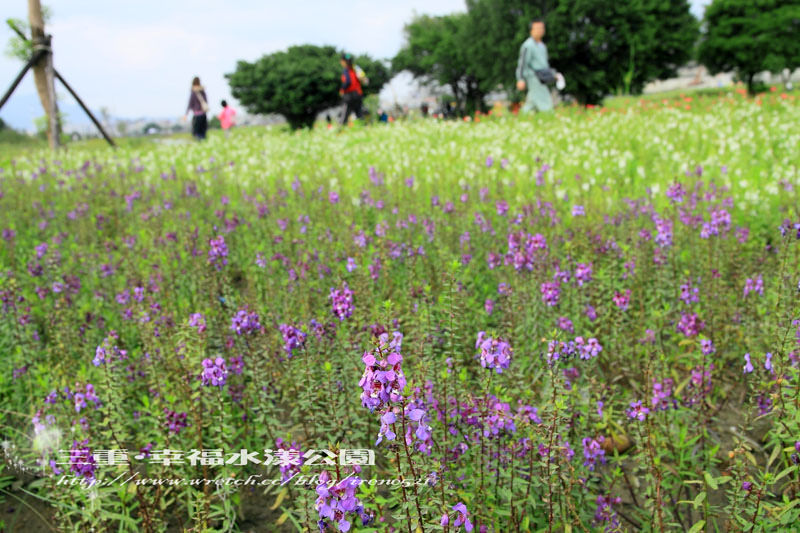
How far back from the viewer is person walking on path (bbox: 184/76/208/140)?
20.8m

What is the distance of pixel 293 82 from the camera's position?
3672 centimetres

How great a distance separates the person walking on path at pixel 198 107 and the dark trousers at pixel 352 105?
524cm

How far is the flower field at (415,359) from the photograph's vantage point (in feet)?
7.77

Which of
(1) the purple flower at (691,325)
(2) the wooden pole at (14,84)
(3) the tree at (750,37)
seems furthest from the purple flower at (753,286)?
(3) the tree at (750,37)

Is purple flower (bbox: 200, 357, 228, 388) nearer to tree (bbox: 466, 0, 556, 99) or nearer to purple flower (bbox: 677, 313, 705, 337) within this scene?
purple flower (bbox: 677, 313, 705, 337)

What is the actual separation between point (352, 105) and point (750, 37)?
24.9 meters

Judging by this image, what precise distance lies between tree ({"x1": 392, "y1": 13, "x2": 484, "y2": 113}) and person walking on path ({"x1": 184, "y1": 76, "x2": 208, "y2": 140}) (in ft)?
70.2

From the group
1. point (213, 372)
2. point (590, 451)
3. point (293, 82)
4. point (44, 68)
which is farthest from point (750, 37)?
point (213, 372)

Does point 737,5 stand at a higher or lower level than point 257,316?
higher

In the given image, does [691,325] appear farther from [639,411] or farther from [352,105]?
[352,105]

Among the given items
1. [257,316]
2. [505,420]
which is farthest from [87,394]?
[505,420]

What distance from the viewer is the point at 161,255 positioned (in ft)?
17.4

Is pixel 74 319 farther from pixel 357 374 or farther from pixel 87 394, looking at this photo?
pixel 357 374

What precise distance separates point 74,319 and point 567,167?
652 cm
